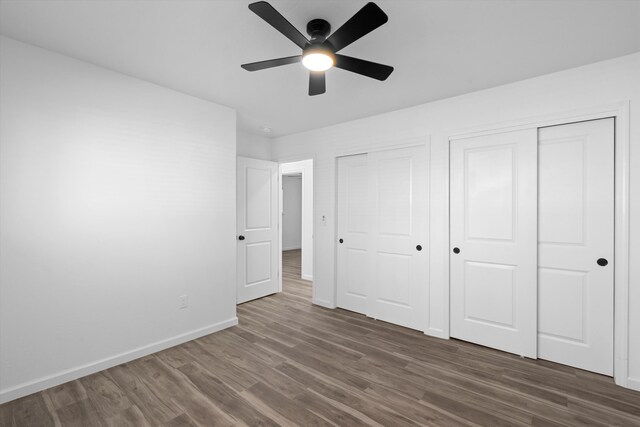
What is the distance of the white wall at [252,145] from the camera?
4.48 m

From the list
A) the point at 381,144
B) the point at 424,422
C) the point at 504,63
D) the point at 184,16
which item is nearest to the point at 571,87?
the point at 504,63

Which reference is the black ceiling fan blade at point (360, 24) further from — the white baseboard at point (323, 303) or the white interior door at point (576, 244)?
the white baseboard at point (323, 303)

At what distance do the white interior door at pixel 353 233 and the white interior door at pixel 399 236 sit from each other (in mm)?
93

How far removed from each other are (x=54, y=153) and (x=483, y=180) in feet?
12.3

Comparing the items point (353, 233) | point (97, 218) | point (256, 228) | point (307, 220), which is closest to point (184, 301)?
point (97, 218)

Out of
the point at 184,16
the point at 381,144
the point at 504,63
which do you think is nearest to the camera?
the point at 184,16

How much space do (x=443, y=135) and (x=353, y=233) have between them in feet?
5.28

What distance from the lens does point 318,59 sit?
1.84 metres

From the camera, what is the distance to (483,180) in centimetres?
302

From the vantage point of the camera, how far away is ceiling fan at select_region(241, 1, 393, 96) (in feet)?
4.86

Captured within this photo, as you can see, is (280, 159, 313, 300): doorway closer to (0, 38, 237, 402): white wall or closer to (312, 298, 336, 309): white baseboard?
(312, 298, 336, 309): white baseboard

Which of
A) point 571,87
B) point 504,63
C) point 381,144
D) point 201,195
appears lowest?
point 201,195

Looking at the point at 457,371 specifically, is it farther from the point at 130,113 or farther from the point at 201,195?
the point at 130,113

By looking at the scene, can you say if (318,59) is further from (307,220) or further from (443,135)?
(307,220)
